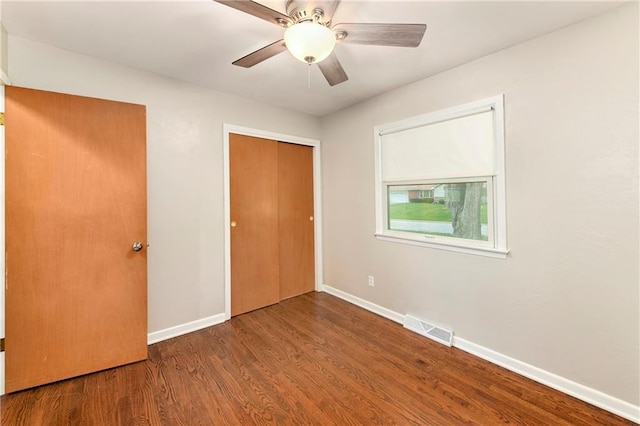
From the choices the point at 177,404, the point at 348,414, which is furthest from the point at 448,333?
the point at 177,404

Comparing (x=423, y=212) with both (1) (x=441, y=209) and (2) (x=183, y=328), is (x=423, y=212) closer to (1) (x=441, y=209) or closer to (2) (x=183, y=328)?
(1) (x=441, y=209)

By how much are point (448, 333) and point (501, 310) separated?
511mm

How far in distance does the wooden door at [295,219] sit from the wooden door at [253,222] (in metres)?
0.14

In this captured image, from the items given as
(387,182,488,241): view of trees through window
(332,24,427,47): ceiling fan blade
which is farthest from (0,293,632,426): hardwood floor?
(332,24,427,47): ceiling fan blade

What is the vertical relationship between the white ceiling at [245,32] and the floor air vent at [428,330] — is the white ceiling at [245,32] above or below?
above

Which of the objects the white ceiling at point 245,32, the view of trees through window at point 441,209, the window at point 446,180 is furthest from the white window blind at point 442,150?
the white ceiling at point 245,32

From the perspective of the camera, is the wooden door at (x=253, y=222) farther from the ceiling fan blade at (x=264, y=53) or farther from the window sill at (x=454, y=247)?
the window sill at (x=454, y=247)

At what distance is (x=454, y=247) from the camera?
7.85 feet

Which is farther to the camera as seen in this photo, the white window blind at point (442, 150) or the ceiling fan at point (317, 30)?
the white window blind at point (442, 150)

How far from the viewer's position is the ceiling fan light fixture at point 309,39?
137 centimetres

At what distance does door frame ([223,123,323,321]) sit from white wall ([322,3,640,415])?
1620mm

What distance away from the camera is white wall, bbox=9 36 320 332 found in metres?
2.28

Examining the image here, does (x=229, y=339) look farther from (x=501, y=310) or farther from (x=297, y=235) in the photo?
(x=501, y=310)

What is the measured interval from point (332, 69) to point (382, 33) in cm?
44
